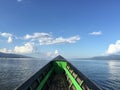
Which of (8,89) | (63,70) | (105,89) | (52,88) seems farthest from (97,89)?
(8,89)

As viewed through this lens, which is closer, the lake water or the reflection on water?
the reflection on water

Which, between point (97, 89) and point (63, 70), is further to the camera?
point (63, 70)

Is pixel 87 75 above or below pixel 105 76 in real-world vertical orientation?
above

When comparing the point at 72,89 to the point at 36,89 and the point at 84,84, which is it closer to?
the point at 84,84

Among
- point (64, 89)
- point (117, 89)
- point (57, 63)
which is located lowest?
point (117, 89)

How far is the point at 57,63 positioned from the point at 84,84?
12.2 meters

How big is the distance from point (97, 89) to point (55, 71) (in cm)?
1423

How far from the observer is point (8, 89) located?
29.5 meters

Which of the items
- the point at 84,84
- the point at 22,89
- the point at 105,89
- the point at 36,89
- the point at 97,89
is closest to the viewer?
the point at 22,89

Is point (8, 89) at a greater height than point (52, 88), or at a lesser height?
lesser

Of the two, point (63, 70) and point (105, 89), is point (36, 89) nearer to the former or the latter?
point (63, 70)

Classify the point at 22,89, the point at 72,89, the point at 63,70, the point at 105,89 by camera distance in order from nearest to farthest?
the point at 22,89, the point at 72,89, the point at 63,70, the point at 105,89

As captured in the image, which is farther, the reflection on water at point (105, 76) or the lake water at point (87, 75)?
the lake water at point (87, 75)

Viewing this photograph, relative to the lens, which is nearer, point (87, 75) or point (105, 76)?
point (87, 75)
